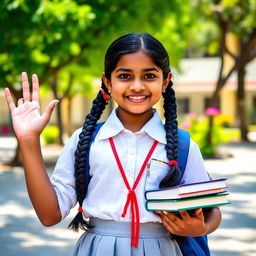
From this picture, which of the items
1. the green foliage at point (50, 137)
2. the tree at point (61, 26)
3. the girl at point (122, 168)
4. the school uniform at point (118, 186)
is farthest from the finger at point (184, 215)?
the green foliage at point (50, 137)

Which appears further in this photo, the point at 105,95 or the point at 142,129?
the point at 105,95

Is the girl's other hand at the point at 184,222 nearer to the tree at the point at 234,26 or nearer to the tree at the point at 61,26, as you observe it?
the tree at the point at 61,26

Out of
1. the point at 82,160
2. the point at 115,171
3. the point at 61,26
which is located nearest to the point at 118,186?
the point at 115,171

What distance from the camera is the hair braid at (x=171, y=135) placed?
2297 mm

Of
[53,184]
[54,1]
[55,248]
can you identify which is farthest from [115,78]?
[54,1]

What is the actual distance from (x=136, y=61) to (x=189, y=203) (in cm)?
59

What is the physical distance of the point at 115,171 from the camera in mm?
2326

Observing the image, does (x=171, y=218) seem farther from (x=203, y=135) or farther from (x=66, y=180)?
(x=203, y=135)

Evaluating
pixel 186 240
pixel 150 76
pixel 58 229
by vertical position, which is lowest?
pixel 58 229

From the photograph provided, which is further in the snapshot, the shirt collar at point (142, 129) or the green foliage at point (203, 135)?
the green foliage at point (203, 135)

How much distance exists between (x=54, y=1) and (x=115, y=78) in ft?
30.4

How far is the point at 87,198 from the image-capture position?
2.38 metres

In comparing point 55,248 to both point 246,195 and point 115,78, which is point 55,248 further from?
point 246,195

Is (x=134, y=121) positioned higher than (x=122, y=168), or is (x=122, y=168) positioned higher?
(x=134, y=121)
